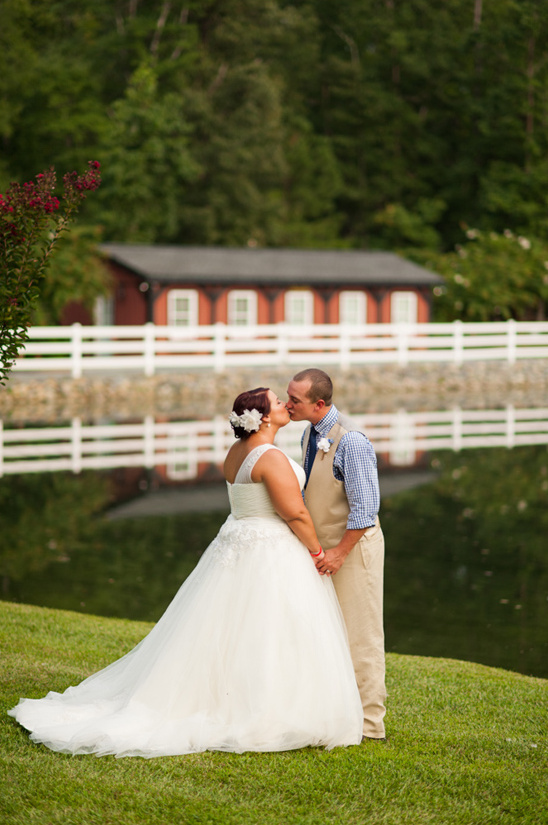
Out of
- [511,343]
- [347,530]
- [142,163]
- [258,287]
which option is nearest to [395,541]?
[347,530]

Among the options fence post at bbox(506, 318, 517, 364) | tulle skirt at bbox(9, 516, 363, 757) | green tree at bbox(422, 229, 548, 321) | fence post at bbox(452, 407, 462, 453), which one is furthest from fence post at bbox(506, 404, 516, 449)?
tulle skirt at bbox(9, 516, 363, 757)

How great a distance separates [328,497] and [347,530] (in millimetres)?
219

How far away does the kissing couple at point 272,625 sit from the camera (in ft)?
15.8

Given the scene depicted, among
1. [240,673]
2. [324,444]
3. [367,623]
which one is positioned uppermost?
[324,444]

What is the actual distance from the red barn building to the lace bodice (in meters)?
25.1

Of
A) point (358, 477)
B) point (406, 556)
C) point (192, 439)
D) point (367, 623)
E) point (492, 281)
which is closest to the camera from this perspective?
point (358, 477)

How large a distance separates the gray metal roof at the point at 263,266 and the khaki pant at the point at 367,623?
25.2 metres

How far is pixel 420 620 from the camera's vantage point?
8.45 metres

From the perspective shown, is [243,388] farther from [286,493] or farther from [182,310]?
[286,493]

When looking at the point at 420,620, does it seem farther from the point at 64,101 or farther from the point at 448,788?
the point at 64,101

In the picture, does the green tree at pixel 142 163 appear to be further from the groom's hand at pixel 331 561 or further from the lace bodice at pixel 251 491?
the groom's hand at pixel 331 561

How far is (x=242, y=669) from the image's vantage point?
487 centimetres

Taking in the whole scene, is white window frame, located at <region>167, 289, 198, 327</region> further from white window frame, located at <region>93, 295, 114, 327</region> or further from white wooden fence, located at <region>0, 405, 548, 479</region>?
white wooden fence, located at <region>0, 405, 548, 479</region>

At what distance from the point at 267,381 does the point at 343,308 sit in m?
7.90
